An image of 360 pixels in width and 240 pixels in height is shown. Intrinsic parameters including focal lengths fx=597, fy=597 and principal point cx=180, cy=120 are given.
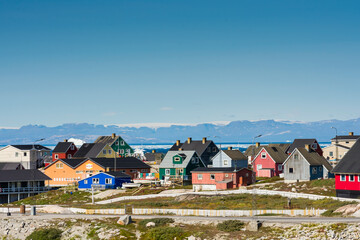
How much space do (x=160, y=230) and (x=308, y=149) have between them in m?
48.9

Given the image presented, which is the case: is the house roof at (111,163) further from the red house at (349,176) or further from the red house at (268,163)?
the red house at (349,176)

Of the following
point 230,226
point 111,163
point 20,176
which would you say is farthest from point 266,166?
point 230,226

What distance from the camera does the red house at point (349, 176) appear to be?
75.2 meters

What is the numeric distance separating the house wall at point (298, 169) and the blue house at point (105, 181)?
2898cm

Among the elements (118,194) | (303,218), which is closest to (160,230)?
(303,218)

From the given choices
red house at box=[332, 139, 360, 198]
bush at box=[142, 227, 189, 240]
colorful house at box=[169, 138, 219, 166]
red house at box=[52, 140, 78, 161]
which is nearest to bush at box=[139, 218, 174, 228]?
bush at box=[142, 227, 189, 240]

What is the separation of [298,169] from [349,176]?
20963 millimetres

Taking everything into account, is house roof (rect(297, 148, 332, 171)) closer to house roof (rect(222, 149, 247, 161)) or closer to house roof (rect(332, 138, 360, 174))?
house roof (rect(332, 138, 360, 174))

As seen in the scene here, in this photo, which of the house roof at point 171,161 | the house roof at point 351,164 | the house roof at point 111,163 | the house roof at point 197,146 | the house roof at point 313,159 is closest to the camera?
the house roof at point 351,164

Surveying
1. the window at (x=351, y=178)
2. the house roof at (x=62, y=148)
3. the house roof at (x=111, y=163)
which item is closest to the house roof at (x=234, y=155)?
the house roof at (x=111, y=163)

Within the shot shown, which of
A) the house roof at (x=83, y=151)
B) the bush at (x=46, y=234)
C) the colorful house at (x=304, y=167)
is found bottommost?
the bush at (x=46, y=234)

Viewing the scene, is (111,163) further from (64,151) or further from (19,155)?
(64,151)

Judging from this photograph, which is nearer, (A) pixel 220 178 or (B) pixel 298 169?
(B) pixel 298 169

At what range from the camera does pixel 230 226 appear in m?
57.3
